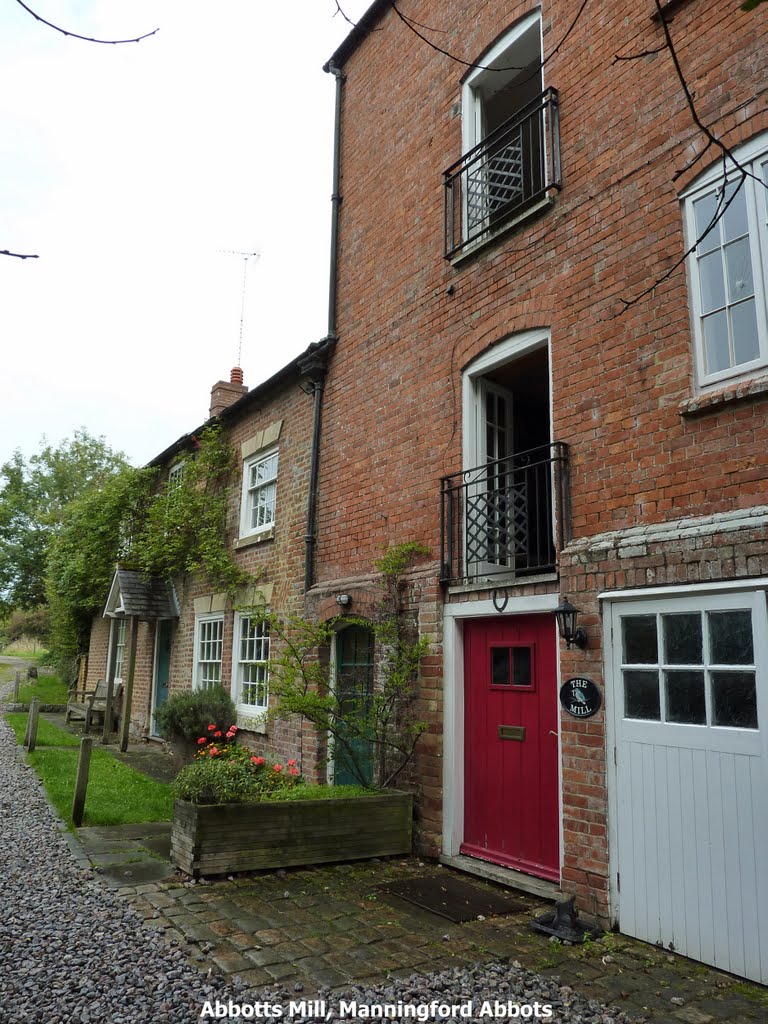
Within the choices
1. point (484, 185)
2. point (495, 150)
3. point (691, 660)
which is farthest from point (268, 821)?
point (495, 150)

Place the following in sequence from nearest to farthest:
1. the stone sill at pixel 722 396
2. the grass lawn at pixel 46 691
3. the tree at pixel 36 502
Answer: the stone sill at pixel 722 396 → the grass lawn at pixel 46 691 → the tree at pixel 36 502

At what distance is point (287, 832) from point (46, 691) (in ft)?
71.5

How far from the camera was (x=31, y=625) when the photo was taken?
3934 cm

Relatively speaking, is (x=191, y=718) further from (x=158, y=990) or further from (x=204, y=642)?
(x=158, y=990)

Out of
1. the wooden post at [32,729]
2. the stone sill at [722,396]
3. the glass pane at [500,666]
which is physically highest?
the stone sill at [722,396]

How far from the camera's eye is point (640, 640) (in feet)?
17.7

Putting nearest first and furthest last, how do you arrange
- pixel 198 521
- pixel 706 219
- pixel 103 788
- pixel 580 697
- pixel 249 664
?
pixel 706 219, pixel 580 697, pixel 103 788, pixel 249 664, pixel 198 521

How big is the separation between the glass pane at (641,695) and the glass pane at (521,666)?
4.11 feet

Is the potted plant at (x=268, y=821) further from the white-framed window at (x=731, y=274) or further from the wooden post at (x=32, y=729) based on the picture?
the wooden post at (x=32, y=729)

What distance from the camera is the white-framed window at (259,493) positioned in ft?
38.4

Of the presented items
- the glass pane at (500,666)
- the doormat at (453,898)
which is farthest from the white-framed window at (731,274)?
the doormat at (453,898)

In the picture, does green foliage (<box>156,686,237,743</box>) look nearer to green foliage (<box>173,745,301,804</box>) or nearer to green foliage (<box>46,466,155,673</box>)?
green foliage (<box>173,745,301,804</box>)

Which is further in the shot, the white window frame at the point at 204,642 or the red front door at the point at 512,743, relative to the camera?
the white window frame at the point at 204,642

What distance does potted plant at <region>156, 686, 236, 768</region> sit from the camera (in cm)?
1057
